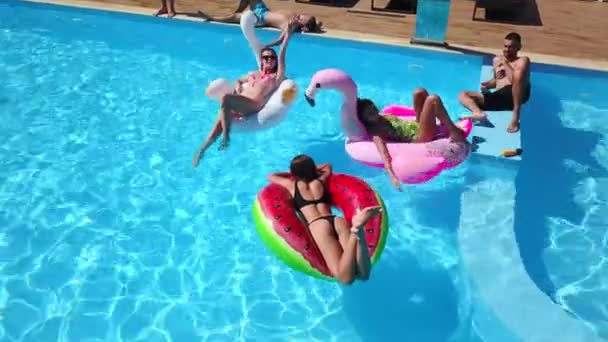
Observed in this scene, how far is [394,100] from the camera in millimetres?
6855

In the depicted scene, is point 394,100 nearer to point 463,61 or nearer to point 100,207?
point 463,61

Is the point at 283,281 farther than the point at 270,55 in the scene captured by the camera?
No

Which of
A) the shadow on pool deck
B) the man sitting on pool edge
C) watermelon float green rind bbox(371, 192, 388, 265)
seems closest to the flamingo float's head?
the man sitting on pool edge

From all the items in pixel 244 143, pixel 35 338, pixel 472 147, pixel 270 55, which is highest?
pixel 270 55

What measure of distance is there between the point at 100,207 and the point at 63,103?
240 centimetres

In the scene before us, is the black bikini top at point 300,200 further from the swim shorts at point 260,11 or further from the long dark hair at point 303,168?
the swim shorts at point 260,11

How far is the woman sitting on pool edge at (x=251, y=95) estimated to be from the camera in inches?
199

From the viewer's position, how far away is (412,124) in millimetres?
5125

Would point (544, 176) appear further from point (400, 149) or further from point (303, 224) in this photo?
point (303, 224)

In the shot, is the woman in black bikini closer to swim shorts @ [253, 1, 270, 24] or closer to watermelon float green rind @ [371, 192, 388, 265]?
watermelon float green rind @ [371, 192, 388, 265]

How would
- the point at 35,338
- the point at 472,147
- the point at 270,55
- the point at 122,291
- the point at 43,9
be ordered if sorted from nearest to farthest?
the point at 35,338, the point at 122,291, the point at 472,147, the point at 270,55, the point at 43,9

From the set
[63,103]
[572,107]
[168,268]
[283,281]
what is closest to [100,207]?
[168,268]

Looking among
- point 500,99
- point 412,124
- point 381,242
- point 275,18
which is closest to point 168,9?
point 275,18

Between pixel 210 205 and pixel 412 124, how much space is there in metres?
1.97
